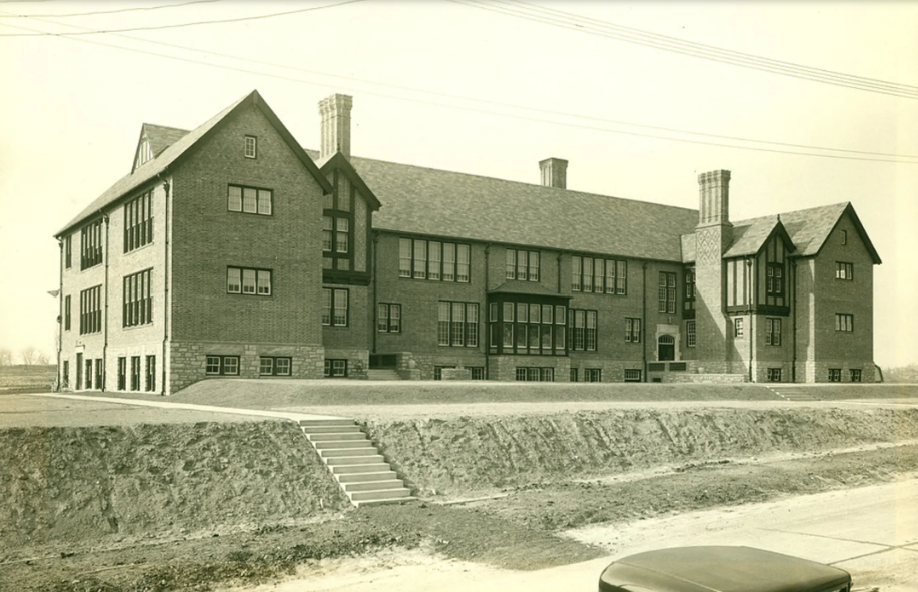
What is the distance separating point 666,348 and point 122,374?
109 feet

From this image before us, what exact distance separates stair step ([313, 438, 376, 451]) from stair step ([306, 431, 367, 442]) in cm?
15

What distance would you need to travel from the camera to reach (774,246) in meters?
53.1

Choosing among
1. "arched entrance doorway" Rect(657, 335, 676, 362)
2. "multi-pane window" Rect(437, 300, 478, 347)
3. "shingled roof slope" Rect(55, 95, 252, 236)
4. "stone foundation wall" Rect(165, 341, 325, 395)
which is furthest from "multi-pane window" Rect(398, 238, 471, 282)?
"arched entrance doorway" Rect(657, 335, 676, 362)

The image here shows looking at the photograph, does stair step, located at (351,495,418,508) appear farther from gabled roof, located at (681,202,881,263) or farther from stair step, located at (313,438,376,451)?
gabled roof, located at (681,202,881,263)

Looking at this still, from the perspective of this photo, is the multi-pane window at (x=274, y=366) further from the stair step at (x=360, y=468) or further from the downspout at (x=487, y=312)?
the stair step at (x=360, y=468)

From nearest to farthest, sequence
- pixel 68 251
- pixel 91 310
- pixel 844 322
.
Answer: pixel 91 310 → pixel 68 251 → pixel 844 322

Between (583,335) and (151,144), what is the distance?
26.4 metres

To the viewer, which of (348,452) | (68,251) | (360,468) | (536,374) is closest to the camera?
(360,468)

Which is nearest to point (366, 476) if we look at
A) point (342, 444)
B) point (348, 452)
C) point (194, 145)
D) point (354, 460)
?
point (354, 460)

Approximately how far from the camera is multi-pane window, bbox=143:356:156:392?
→ 3584 centimetres

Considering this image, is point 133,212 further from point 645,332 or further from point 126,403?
point 645,332

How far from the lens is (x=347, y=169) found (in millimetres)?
41844

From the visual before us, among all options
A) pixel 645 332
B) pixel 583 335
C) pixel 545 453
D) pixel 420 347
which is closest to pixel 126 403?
pixel 545 453

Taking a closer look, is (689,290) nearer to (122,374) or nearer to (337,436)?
(122,374)
